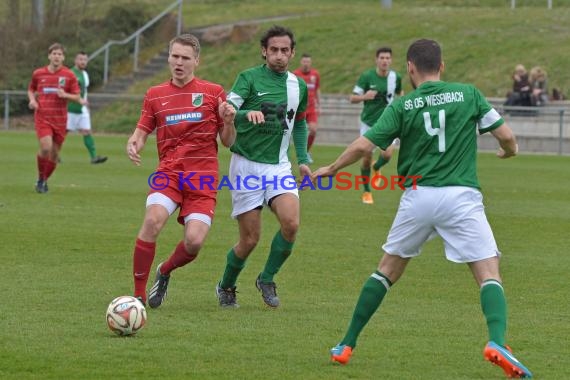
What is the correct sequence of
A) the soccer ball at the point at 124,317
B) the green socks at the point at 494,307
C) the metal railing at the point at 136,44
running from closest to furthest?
the green socks at the point at 494,307, the soccer ball at the point at 124,317, the metal railing at the point at 136,44

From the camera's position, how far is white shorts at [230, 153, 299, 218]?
30.6ft

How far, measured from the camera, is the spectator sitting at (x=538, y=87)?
32.0 metres

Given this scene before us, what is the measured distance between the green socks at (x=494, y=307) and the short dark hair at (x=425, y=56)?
1.29 metres

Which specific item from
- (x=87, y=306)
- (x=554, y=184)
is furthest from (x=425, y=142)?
(x=554, y=184)

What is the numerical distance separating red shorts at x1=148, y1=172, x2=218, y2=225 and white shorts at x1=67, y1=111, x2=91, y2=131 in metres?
17.0

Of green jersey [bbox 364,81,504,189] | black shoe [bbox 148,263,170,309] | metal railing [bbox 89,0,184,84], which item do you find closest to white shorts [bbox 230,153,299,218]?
black shoe [bbox 148,263,170,309]

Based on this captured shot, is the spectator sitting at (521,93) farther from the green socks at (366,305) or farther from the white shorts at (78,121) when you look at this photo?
the green socks at (366,305)

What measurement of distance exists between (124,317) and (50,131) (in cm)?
1120

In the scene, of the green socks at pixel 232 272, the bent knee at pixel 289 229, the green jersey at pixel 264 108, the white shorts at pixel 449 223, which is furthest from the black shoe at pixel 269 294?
the white shorts at pixel 449 223

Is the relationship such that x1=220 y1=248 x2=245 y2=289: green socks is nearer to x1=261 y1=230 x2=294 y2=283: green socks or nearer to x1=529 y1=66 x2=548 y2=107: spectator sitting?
x1=261 y1=230 x2=294 y2=283: green socks

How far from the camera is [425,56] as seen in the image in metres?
7.16

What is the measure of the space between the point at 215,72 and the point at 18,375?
36.5 metres

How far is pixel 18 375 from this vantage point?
6793 millimetres

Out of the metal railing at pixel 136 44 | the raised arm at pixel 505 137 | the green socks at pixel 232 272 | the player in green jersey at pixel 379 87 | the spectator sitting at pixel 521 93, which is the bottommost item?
the green socks at pixel 232 272
